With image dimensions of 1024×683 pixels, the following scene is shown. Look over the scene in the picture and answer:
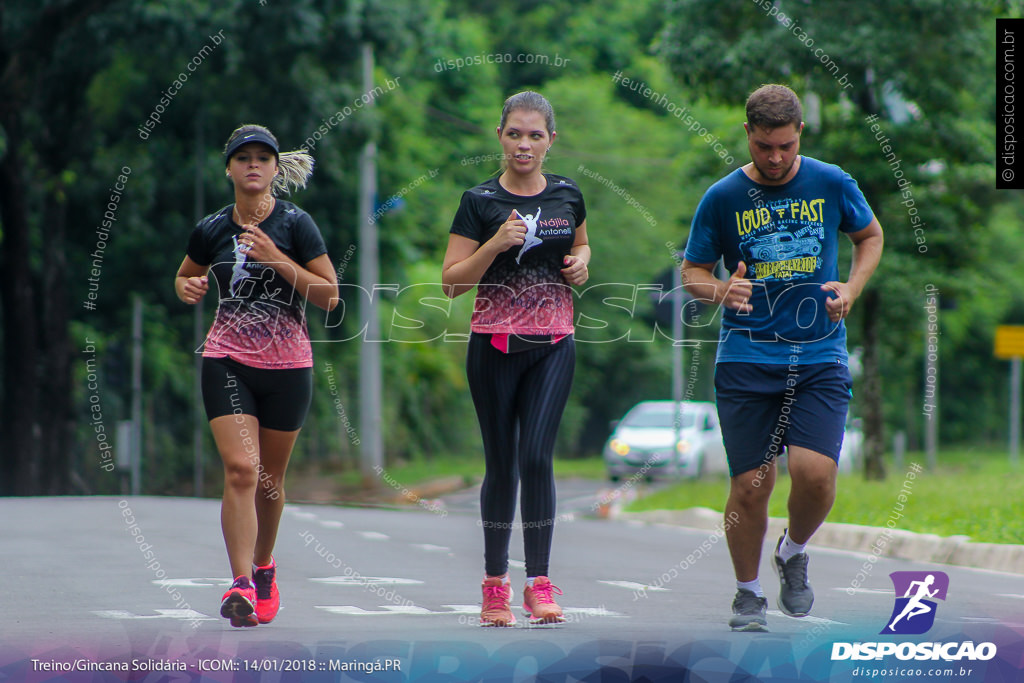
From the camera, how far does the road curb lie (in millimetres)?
8852

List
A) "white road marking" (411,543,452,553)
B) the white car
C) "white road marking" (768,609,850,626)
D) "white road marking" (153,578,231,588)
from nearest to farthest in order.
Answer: "white road marking" (768,609,850,626)
"white road marking" (153,578,231,588)
"white road marking" (411,543,452,553)
the white car

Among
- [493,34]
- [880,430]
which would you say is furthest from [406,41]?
[493,34]

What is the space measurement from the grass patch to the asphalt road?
0.80 meters

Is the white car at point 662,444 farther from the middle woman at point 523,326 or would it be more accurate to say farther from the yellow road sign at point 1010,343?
the middle woman at point 523,326

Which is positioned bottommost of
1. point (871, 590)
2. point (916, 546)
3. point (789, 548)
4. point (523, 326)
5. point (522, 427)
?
point (916, 546)

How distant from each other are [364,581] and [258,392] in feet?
7.65

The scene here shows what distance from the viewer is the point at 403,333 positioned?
944 inches

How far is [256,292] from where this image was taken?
529 centimetres

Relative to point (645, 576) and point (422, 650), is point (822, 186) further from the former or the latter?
point (645, 576)

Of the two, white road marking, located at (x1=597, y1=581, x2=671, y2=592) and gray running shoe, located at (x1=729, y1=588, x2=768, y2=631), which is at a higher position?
gray running shoe, located at (x1=729, y1=588, x2=768, y2=631)

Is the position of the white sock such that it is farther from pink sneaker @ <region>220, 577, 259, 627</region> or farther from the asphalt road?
pink sneaker @ <region>220, 577, 259, 627</region>

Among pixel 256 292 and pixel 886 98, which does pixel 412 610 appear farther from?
pixel 886 98

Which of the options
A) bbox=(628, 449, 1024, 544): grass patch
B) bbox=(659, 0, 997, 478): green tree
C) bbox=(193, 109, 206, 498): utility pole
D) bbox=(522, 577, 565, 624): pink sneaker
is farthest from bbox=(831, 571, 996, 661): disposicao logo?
bbox=(193, 109, 206, 498): utility pole

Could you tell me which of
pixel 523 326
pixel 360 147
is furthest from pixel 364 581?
pixel 360 147
